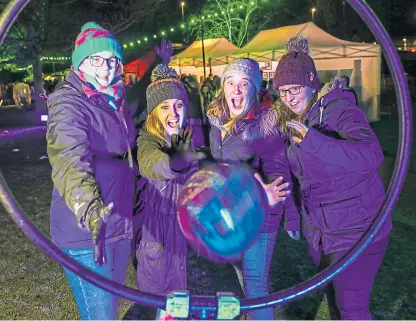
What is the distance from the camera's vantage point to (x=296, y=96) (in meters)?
2.78

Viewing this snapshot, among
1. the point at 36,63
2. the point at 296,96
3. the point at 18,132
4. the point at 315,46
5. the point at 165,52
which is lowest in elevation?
the point at 18,132

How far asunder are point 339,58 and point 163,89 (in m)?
13.7

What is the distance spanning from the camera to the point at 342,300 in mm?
2664

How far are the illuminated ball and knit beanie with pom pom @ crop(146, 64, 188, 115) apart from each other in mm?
835

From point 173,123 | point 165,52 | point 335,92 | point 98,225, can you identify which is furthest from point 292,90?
point 98,225

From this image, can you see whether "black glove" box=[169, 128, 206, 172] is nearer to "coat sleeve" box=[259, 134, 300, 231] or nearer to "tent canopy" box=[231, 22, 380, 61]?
"coat sleeve" box=[259, 134, 300, 231]

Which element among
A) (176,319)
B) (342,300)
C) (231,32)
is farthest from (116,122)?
(231,32)

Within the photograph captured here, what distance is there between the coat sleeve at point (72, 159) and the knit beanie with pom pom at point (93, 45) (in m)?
0.33

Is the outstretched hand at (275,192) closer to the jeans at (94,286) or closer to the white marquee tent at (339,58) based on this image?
the jeans at (94,286)

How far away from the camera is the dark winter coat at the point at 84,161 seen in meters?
2.02

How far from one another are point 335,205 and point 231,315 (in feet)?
3.95

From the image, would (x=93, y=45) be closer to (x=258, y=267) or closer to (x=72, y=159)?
(x=72, y=159)

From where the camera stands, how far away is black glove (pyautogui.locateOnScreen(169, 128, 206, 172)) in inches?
99.9

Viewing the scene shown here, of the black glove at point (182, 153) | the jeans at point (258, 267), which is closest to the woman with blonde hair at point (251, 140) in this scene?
the jeans at point (258, 267)
